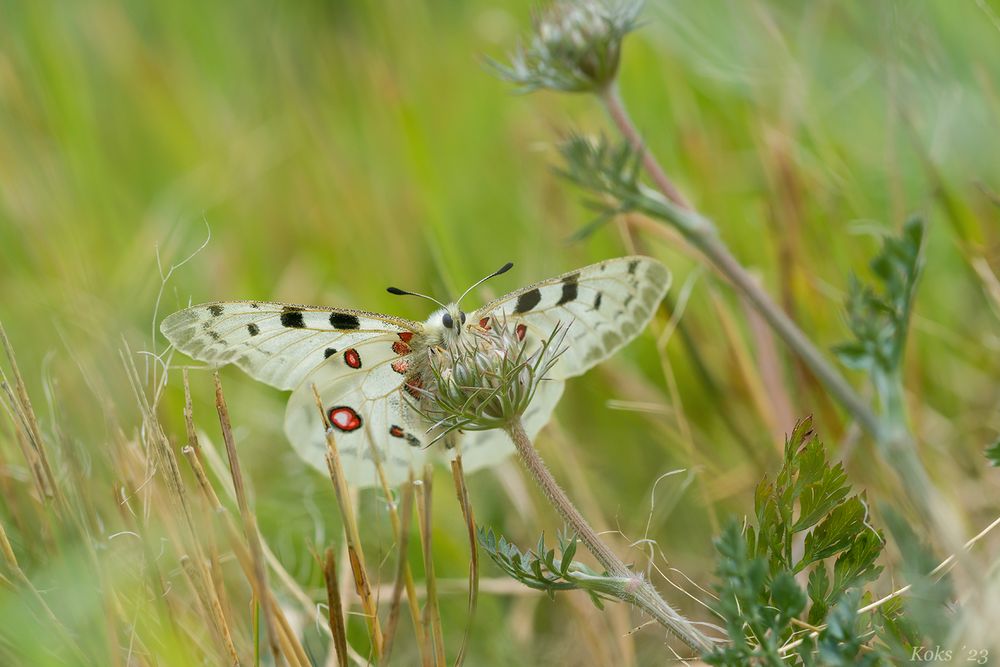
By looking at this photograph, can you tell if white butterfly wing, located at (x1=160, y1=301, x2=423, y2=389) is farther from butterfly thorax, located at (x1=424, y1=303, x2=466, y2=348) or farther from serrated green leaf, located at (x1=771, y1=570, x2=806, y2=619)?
serrated green leaf, located at (x1=771, y1=570, x2=806, y2=619)

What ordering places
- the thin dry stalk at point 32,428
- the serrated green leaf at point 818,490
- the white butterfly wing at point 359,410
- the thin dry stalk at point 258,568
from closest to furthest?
the thin dry stalk at point 258,568
the serrated green leaf at point 818,490
the thin dry stalk at point 32,428
the white butterfly wing at point 359,410

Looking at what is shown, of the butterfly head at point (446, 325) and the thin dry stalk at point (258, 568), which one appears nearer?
the thin dry stalk at point (258, 568)

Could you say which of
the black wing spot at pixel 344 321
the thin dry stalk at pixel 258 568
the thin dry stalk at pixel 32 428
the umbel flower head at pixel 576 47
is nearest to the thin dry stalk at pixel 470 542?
the thin dry stalk at pixel 258 568

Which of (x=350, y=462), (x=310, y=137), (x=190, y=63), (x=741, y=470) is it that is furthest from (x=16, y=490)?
(x=190, y=63)

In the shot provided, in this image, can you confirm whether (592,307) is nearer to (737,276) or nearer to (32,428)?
(737,276)

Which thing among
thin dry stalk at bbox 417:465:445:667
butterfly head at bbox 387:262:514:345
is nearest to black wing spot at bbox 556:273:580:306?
butterfly head at bbox 387:262:514:345

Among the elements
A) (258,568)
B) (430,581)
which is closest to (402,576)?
(430,581)

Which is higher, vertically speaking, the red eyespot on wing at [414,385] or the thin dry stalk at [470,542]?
the red eyespot on wing at [414,385]

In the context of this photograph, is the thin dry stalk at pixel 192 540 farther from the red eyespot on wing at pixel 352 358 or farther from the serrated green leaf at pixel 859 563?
the serrated green leaf at pixel 859 563
